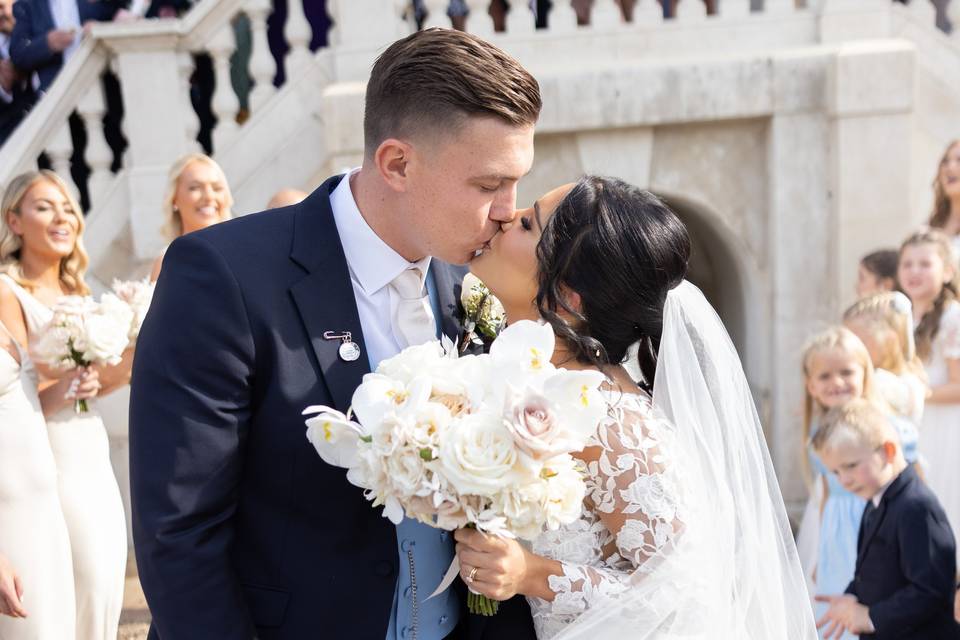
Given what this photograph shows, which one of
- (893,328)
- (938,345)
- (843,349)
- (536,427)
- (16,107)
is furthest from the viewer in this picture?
(16,107)

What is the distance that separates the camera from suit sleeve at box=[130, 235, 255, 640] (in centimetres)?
221

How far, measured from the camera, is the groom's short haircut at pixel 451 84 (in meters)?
2.38

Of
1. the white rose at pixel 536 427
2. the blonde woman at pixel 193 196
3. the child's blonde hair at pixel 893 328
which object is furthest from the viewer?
the blonde woman at pixel 193 196

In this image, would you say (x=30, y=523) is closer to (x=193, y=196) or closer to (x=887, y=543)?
(x=193, y=196)

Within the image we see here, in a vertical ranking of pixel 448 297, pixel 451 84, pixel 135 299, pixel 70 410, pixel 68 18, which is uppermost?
pixel 451 84

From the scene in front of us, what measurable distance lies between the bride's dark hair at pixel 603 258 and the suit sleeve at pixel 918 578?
210cm

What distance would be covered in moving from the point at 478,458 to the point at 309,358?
563mm

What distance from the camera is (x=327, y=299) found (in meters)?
2.42

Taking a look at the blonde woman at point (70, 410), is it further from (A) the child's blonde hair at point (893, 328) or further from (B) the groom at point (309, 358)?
(A) the child's blonde hair at point (893, 328)

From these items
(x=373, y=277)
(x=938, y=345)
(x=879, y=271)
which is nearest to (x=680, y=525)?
(x=373, y=277)

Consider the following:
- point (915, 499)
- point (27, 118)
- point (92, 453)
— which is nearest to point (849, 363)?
point (915, 499)

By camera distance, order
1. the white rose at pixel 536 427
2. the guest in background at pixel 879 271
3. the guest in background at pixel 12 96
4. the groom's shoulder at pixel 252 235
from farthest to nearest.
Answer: the guest in background at pixel 12 96 < the guest in background at pixel 879 271 < the groom's shoulder at pixel 252 235 < the white rose at pixel 536 427

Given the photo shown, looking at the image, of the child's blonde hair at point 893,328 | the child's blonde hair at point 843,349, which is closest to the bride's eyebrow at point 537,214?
the child's blonde hair at point 843,349

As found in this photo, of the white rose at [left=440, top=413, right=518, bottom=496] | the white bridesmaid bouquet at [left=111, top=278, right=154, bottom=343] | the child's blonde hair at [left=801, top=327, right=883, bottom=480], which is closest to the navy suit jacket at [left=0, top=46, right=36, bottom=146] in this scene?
the white bridesmaid bouquet at [left=111, top=278, right=154, bottom=343]
